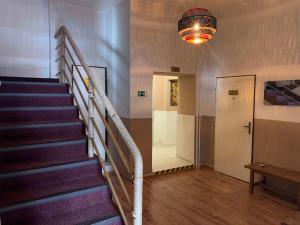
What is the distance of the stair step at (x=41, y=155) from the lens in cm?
214

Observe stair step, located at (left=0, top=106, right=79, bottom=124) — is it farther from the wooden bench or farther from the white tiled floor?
the wooden bench

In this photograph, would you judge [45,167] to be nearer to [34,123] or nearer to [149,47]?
[34,123]

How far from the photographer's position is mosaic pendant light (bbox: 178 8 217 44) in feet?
8.08

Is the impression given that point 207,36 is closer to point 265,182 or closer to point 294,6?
point 294,6

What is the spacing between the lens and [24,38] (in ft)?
13.5

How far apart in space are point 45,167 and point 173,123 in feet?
17.5

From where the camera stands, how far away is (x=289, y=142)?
12.4 ft

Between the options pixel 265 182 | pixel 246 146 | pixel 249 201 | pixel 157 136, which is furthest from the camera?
pixel 157 136

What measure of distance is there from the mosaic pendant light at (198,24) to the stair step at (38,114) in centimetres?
169

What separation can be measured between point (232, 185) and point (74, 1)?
178 inches

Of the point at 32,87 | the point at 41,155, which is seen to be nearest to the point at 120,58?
the point at 32,87

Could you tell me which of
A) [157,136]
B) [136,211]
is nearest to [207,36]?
[136,211]

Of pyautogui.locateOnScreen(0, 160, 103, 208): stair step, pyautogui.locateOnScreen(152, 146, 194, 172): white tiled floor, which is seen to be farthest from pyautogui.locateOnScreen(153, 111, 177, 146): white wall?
pyautogui.locateOnScreen(0, 160, 103, 208): stair step

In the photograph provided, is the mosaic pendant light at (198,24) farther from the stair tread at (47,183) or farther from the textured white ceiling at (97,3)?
the textured white ceiling at (97,3)
